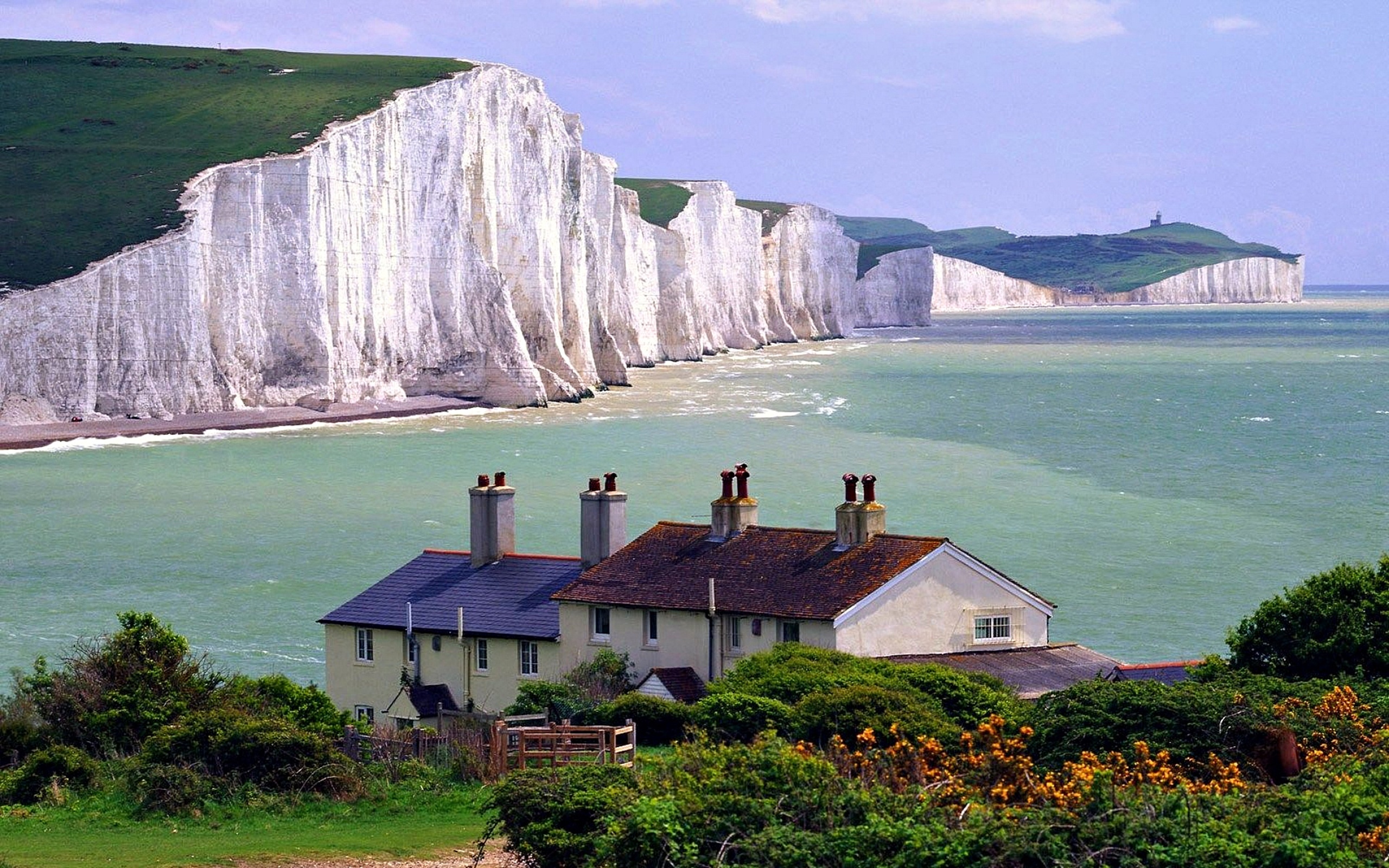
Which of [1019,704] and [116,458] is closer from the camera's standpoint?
[1019,704]

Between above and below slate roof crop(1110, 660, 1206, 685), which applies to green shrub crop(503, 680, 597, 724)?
above

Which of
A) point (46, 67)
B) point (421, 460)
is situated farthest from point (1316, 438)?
point (46, 67)

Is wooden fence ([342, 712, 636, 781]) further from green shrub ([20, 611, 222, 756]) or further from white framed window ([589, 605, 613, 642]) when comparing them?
white framed window ([589, 605, 613, 642])

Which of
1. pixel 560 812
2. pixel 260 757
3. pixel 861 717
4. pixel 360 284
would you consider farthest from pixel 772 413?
pixel 560 812

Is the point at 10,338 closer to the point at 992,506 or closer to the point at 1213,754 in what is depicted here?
the point at 992,506

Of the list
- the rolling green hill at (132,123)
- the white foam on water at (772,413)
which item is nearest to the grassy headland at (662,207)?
the rolling green hill at (132,123)

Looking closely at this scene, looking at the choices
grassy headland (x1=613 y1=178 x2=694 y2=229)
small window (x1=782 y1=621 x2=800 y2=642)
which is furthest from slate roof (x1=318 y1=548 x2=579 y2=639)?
grassy headland (x1=613 y1=178 x2=694 y2=229)

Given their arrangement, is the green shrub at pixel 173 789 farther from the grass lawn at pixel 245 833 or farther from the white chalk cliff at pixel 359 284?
the white chalk cliff at pixel 359 284
